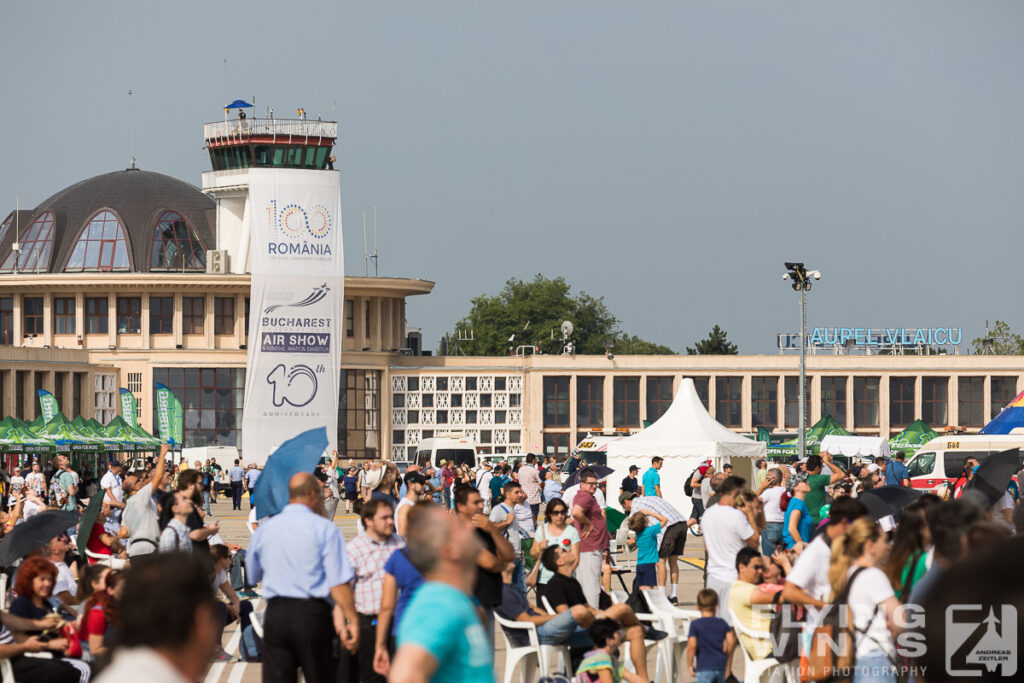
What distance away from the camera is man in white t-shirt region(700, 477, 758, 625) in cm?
1195

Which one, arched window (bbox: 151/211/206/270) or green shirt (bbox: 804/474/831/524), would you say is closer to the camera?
green shirt (bbox: 804/474/831/524)

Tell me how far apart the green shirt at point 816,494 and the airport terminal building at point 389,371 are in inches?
2436

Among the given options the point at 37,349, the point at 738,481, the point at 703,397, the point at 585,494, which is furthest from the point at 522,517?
the point at 703,397

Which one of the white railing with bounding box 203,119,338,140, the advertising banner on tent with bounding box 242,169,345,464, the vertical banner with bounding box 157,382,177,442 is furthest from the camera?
the white railing with bounding box 203,119,338,140

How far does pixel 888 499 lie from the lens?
41.8 ft

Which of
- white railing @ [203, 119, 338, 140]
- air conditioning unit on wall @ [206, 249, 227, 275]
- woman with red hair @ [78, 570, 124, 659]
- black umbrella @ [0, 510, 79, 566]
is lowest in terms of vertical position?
woman with red hair @ [78, 570, 124, 659]

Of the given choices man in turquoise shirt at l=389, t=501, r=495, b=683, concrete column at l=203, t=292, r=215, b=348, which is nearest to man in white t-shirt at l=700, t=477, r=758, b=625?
man in turquoise shirt at l=389, t=501, r=495, b=683

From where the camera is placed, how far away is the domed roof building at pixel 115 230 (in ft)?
285

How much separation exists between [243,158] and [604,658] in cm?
7250

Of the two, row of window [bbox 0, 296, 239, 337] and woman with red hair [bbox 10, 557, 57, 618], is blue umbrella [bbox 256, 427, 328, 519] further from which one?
row of window [bbox 0, 296, 239, 337]

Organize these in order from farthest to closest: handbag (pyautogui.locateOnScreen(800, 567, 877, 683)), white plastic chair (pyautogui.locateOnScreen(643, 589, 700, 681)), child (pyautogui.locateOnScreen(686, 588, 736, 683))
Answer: white plastic chair (pyautogui.locateOnScreen(643, 589, 700, 681)) < child (pyautogui.locateOnScreen(686, 588, 736, 683)) < handbag (pyautogui.locateOnScreen(800, 567, 877, 683))

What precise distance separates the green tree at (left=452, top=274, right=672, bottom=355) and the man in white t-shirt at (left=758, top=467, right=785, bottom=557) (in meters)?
→ 103

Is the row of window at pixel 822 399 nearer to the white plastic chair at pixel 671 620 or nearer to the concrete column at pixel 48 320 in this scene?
the concrete column at pixel 48 320

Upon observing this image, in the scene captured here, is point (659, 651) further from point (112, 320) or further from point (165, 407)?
point (112, 320)
